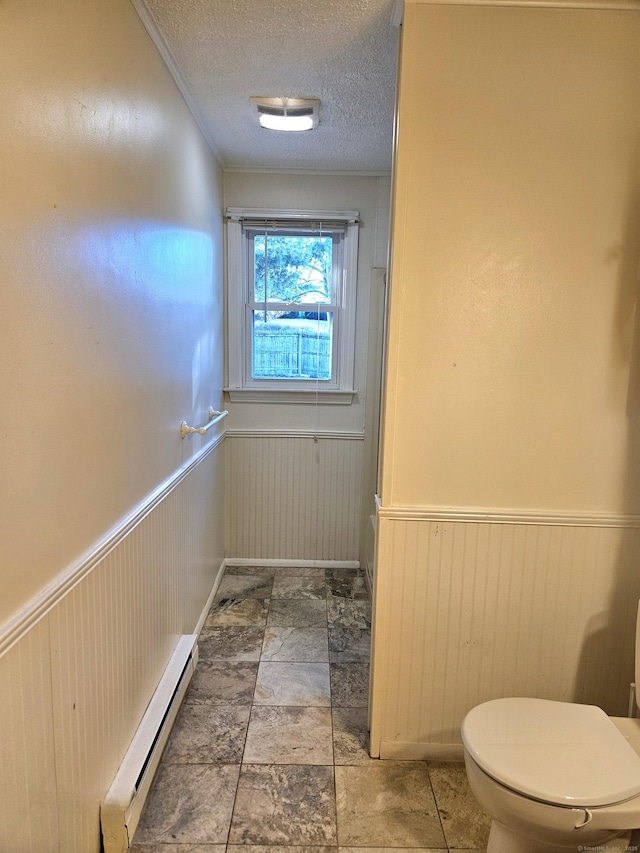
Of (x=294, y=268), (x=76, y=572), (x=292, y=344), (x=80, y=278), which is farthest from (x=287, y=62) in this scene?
(x=76, y=572)

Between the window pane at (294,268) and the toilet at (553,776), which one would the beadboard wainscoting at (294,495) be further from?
the toilet at (553,776)

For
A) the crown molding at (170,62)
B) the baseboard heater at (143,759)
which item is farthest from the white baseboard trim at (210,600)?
the crown molding at (170,62)

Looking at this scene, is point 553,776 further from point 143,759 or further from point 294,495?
point 294,495

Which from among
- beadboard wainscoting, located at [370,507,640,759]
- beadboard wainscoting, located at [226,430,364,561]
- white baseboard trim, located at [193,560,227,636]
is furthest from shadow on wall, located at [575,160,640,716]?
beadboard wainscoting, located at [226,430,364,561]

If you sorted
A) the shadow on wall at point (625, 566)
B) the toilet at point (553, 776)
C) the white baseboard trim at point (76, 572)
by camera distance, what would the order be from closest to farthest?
the white baseboard trim at point (76, 572) → the toilet at point (553, 776) → the shadow on wall at point (625, 566)

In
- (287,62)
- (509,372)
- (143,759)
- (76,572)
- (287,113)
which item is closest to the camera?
(76,572)

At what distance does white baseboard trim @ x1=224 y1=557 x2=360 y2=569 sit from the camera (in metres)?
3.62

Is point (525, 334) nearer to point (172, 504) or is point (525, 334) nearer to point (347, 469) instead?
point (172, 504)

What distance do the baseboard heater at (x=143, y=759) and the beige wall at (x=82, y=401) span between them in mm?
36

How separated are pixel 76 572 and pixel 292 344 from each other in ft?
7.88

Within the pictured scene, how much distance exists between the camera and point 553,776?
51.1 inches

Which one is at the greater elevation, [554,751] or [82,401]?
[82,401]

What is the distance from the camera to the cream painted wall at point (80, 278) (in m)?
1.02

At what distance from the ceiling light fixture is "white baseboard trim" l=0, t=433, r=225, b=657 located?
162 centimetres
